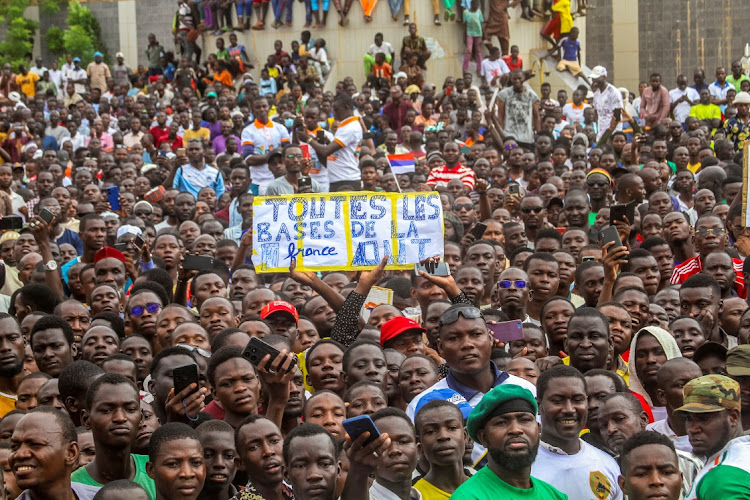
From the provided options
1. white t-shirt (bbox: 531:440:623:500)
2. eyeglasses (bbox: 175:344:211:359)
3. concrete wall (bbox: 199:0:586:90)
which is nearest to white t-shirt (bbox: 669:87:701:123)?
concrete wall (bbox: 199:0:586:90)

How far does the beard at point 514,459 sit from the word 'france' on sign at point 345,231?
468 cm

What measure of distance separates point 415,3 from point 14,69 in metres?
11.3

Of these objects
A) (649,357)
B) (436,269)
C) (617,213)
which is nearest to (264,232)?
(436,269)

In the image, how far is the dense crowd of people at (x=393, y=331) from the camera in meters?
5.05

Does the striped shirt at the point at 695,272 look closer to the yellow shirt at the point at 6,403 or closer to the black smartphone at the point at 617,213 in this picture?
the black smartphone at the point at 617,213

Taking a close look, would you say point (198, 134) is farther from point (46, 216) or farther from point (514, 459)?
point (514, 459)

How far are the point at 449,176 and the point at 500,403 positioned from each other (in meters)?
9.58

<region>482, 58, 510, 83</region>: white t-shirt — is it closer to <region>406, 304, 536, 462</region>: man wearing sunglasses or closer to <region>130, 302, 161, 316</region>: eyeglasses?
<region>130, 302, 161, 316</region>: eyeglasses

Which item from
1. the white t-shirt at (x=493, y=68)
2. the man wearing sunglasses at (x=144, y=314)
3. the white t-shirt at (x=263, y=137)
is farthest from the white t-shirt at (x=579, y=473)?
the white t-shirt at (x=493, y=68)

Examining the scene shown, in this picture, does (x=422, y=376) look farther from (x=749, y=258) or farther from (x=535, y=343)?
(x=749, y=258)

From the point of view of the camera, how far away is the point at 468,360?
5793 mm

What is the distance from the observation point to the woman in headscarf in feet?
21.7

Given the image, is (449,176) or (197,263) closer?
(197,263)

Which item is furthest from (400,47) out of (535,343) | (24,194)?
(535,343)
